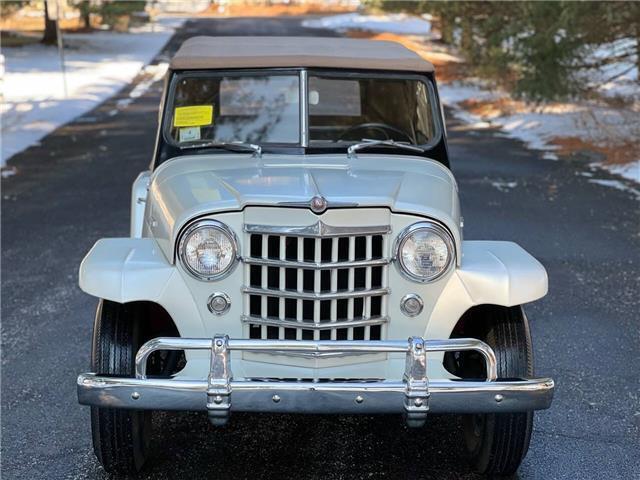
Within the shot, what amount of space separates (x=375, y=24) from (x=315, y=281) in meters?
42.4

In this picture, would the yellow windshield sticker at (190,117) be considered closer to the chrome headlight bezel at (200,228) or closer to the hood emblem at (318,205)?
the chrome headlight bezel at (200,228)

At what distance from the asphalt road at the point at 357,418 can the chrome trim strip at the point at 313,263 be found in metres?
1.00

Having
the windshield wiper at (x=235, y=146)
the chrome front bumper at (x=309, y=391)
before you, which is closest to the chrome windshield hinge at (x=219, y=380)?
the chrome front bumper at (x=309, y=391)

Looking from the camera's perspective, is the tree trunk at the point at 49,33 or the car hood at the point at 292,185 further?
the tree trunk at the point at 49,33

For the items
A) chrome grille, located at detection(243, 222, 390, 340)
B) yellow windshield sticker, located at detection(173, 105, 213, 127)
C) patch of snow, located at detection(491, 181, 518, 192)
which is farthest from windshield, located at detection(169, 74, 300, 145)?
patch of snow, located at detection(491, 181, 518, 192)

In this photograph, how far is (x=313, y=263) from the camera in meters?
3.45

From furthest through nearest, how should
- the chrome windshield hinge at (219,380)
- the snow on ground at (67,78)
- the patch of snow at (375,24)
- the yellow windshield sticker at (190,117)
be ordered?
the patch of snow at (375,24), the snow on ground at (67,78), the yellow windshield sticker at (190,117), the chrome windshield hinge at (219,380)

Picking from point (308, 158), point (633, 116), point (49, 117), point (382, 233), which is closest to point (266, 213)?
point (382, 233)

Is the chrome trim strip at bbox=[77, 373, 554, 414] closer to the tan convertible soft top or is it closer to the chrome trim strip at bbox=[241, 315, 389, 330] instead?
the chrome trim strip at bbox=[241, 315, 389, 330]

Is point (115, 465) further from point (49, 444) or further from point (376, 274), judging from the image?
→ point (376, 274)

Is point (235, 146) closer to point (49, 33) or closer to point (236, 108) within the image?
point (236, 108)

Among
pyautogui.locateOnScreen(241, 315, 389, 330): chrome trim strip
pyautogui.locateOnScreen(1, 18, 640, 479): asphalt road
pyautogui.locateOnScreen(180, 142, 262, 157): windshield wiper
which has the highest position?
pyautogui.locateOnScreen(180, 142, 262, 157): windshield wiper

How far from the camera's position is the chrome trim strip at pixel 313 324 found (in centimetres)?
352

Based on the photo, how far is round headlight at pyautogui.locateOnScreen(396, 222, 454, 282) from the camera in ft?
11.5
